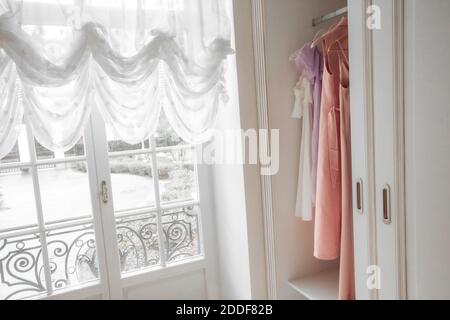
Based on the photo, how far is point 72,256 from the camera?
1818mm

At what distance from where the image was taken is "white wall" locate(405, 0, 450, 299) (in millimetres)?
887

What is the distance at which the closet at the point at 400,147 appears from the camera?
91cm

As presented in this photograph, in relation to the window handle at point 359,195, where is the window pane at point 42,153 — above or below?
above

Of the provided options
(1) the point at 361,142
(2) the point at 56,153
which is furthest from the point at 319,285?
(2) the point at 56,153

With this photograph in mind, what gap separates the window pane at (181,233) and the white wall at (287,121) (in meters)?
0.62

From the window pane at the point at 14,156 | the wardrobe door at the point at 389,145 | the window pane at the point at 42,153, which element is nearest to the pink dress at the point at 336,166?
the wardrobe door at the point at 389,145

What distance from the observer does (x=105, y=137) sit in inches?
70.9

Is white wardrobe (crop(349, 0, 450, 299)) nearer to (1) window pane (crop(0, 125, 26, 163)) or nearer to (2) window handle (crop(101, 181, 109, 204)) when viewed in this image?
(2) window handle (crop(101, 181, 109, 204))

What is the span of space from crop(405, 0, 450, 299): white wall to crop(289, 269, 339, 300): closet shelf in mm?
550

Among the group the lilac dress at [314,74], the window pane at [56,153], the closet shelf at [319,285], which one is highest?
the lilac dress at [314,74]

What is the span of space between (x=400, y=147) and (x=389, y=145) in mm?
35

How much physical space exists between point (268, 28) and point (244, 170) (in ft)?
2.25

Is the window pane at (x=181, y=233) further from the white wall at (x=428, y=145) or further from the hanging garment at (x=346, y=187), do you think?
the white wall at (x=428, y=145)
